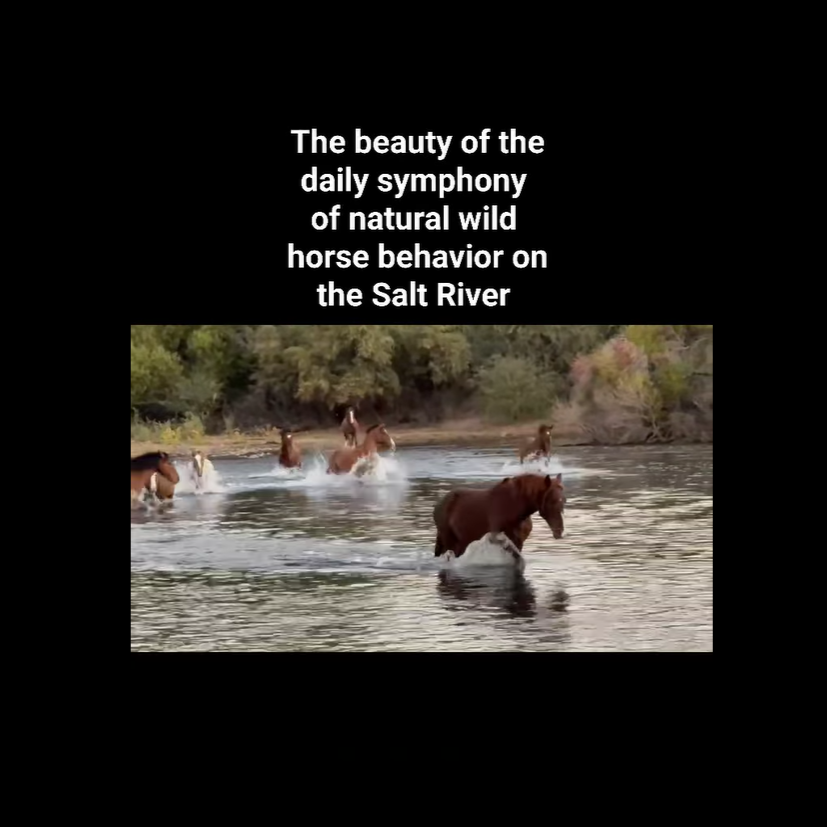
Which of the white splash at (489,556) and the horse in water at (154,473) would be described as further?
the horse in water at (154,473)

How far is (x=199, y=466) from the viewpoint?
38.3 ft

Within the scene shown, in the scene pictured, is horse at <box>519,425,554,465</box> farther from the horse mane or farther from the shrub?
the horse mane

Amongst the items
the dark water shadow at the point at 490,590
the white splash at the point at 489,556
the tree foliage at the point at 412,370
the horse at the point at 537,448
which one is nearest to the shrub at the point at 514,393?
the tree foliage at the point at 412,370

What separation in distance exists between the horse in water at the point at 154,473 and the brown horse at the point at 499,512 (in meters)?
1.66

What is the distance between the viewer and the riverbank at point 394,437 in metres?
11.6

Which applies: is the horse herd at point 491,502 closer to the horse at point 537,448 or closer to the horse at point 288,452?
the horse at point 537,448

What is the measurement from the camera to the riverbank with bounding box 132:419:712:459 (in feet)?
38.1

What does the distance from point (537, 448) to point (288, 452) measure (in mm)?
1541

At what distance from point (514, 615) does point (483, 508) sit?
0.71 metres
